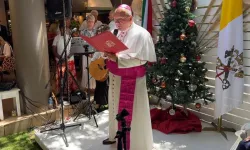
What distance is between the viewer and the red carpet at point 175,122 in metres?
3.54

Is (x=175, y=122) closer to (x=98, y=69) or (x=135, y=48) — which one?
(x=98, y=69)

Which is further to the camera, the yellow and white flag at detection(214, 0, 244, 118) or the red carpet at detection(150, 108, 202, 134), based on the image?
the red carpet at detection(150, 108, 202, 134)

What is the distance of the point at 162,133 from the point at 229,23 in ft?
5.38

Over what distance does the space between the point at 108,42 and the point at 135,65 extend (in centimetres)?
41

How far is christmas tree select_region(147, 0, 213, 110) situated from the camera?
3342mm

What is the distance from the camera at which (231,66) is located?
10.1ft

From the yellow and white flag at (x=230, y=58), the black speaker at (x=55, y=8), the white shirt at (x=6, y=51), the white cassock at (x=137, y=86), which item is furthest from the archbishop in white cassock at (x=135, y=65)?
the white shirt at (x=6, y=51)

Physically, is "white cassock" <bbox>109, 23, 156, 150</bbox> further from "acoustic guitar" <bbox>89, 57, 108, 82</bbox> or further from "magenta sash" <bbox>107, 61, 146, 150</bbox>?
"acoustic guitar" <bbox>89, 57, 108, 82</bbox>

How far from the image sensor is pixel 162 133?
11.7 feet

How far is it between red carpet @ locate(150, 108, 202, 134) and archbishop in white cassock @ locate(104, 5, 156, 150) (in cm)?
71

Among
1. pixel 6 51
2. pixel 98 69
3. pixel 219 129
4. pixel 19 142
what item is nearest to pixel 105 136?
pixel 98 69

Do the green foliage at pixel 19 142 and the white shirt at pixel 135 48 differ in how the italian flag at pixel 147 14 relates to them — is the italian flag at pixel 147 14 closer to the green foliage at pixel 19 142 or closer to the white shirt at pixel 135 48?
the white shirt at pixel 135 48

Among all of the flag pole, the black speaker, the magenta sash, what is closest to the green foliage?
the magenta sash

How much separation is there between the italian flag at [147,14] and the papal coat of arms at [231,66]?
54.1 inches
